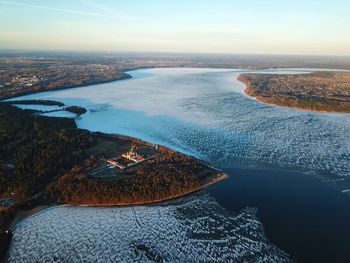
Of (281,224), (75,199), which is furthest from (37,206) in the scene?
(281,224)

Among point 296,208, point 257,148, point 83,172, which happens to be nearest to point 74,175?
point 83,172

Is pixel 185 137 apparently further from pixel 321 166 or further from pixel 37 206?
pixel 37 206

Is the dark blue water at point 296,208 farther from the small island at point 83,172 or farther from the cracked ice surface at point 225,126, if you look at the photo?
the cracked ice surface at point 225,126

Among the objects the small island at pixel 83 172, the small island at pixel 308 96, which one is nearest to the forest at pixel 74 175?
the small island at pixel 83 172

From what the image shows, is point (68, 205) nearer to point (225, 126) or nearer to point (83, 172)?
point (83, 172)

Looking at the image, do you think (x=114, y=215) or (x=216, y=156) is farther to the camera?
(x=216, y=156)
